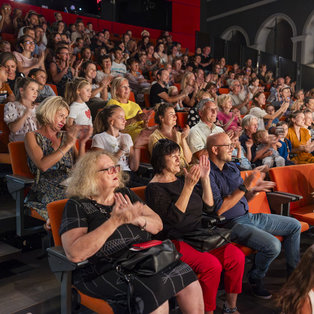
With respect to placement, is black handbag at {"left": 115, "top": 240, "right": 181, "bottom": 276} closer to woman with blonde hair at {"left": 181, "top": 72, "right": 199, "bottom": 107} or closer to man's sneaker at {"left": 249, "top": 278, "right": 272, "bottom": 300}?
man's sneaker at {"left": 249, "top": 278, "right": 272, "bottom": 300}

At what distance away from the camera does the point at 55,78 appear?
12.5 feet

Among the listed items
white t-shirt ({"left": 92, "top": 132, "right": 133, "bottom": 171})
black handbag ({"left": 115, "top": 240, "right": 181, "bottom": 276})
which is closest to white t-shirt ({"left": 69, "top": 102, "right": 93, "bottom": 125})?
white t-shirt ({"left": 92, "top": 132, "right": 133, "bottom": 171})

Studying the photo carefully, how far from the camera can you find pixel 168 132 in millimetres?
2594

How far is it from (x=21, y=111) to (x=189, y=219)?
1.47 metres

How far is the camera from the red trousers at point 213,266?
5.02 feet

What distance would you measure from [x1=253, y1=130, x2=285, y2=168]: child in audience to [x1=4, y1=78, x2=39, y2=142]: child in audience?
6.14 feet

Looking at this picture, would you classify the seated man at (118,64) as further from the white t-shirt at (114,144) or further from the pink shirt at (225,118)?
the white t-shirt at (114,144)

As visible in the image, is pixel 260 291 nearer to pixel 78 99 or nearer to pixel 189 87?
pixel 78 99

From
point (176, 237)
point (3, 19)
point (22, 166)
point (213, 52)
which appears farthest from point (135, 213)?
point (213, 52)

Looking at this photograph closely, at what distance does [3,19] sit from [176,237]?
4.64 meters

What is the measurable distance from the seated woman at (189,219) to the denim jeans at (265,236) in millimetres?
171

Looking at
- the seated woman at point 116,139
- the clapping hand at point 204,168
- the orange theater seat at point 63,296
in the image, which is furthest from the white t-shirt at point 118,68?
the orange theater seat at point 63,296

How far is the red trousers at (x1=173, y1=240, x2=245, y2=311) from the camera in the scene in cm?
153

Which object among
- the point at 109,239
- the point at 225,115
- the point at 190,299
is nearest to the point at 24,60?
the point at 225,115
